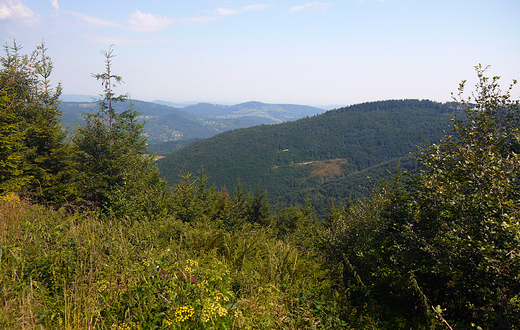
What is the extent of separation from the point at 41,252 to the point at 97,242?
0.64 meters

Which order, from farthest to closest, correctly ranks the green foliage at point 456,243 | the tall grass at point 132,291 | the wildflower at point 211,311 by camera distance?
the green foliage at point 456,243, the tall grass at point 132,291, the wildflower at point 211,311

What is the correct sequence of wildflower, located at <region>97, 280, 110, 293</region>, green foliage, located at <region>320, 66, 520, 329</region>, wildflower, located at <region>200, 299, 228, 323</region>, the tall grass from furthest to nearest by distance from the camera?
green foliage, located at <region>320, 66, 520, 329</region>, wildflower, located at <region>97, 280, 110, 293</region>, the tall grass, wildflower, located at <region>200, 299, 228, 323</region>

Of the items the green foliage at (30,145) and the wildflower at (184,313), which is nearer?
the wildflower at (184,313)

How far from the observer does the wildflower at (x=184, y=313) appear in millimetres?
2174

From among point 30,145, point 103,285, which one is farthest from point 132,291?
point 30,145

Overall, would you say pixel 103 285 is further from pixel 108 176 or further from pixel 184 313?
pixel 108 176

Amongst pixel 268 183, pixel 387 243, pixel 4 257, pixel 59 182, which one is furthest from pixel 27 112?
pixel 268 183

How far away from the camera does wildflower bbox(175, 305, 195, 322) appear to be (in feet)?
7.13

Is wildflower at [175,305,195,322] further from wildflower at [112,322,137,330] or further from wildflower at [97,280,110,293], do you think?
wildflower at [97,280,110,293]

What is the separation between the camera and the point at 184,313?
7.46 ft

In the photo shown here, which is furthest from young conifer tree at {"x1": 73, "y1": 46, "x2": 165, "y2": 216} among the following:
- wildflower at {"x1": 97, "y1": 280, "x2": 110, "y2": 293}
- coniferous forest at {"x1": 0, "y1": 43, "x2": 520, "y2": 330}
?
wildflower at {"x1": 97, "y1": 280, "x2": 110, "y2": 293}

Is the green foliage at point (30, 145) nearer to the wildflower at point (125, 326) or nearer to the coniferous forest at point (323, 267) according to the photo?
the coniferous forest at point (323, 267)

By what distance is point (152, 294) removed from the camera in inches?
97.7

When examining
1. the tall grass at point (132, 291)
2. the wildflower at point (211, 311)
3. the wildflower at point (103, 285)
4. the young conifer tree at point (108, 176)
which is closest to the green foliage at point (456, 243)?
the tall grass at point (132, 291)
